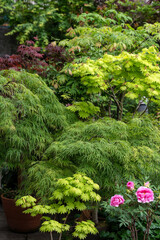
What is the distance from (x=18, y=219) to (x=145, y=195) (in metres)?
1.83

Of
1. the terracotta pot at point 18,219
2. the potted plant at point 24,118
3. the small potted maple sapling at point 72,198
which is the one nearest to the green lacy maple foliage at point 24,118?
the potted plant at point 24,118

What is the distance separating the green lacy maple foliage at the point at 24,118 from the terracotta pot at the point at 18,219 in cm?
75

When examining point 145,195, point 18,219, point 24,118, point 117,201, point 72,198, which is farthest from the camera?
point 18,219

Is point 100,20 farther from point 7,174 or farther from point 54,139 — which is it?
point 7,174

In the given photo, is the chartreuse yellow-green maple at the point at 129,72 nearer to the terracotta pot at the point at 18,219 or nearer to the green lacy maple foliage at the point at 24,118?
the green lacy maple foliage at the point at 24,118

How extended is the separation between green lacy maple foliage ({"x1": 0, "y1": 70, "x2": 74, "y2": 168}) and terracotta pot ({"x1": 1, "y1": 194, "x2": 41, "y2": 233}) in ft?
2.46

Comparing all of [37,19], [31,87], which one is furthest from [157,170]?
[37,19]

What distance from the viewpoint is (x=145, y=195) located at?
225cm

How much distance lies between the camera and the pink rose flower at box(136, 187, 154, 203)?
7.34 ft

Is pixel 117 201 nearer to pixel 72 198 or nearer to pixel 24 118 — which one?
pixel 72 198

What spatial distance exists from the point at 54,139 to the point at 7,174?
1.35 m

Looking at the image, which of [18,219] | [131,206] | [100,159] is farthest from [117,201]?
[18,219]

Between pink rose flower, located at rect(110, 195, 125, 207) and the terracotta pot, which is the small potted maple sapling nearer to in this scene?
pink rose flower, located at rect(110, 195, 125, 207)

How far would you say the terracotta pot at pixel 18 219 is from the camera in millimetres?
3379
